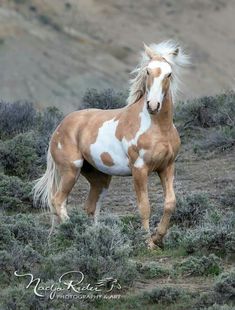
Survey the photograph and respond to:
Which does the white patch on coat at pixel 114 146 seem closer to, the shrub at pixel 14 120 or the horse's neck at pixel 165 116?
the horse's neck at pixel 165 116

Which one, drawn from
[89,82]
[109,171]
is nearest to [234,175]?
[109,171]

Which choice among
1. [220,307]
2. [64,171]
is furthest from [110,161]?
[220,307]

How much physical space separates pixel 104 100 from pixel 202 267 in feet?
29.9

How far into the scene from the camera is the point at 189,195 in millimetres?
12273

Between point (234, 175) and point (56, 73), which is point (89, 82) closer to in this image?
point (56, 73)

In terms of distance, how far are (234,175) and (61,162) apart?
3159 millimetres

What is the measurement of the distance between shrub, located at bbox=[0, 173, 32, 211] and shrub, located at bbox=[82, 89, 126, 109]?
15.8 ft

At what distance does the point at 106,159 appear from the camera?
1162 centimetres

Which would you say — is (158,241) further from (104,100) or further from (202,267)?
(104,100)

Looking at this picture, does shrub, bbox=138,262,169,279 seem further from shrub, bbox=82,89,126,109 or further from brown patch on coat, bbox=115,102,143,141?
shrub, bbox=82,89,126,109

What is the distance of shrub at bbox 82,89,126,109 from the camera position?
730 inches
